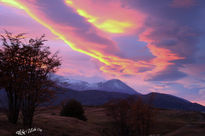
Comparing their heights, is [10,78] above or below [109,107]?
above

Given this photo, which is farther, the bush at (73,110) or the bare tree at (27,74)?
the bush at (73,110)

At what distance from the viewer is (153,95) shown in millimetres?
36031

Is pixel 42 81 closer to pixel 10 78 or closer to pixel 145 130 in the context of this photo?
pixel 10 78

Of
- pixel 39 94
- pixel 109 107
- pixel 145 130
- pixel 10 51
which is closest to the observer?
pixel 39 94

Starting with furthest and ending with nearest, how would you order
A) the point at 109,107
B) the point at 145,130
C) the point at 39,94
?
the point at 109,107 < the point at 145,130 < the point at 39,94

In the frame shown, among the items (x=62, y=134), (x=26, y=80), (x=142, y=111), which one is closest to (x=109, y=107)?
(x=142, y=111)

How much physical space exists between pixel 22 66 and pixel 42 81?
3785 millimetres

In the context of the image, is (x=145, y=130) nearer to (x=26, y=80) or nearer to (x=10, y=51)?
(x=26, y=80)

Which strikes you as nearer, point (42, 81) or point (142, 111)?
point (42, 81)

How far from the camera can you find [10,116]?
30.5 metres

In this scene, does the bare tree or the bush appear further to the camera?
the bush

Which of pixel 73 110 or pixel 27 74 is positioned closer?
pixel 27 74

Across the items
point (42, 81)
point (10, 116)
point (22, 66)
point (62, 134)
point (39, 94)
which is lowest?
point (62, 134)

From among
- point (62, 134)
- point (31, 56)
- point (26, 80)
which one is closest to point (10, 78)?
point (26, 80)
